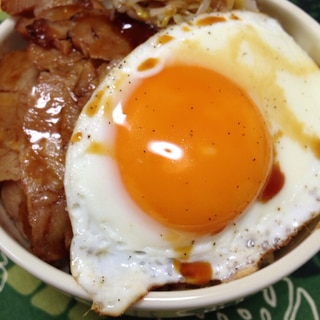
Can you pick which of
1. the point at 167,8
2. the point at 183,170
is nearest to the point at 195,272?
the point at 183,170

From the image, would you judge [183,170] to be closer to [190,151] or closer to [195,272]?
[190,151]

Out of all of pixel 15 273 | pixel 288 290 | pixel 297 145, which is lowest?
pixel 15 273

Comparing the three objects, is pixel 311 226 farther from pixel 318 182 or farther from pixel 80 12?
pixel 80 12

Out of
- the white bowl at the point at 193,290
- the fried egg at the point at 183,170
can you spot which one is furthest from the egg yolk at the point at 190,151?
the white bowl at the point at 193,290

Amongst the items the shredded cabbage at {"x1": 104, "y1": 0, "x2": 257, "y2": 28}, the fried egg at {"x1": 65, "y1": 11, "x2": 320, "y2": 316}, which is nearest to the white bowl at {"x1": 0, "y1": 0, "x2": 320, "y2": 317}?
the fried egg at {"x1": 65, "y1": 11, "x2": 320, "y2": 316}

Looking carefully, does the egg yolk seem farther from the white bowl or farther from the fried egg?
the white bowl

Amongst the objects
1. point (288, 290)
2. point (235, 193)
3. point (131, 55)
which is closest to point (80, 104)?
point (131, 55)

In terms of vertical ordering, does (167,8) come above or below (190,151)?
above
